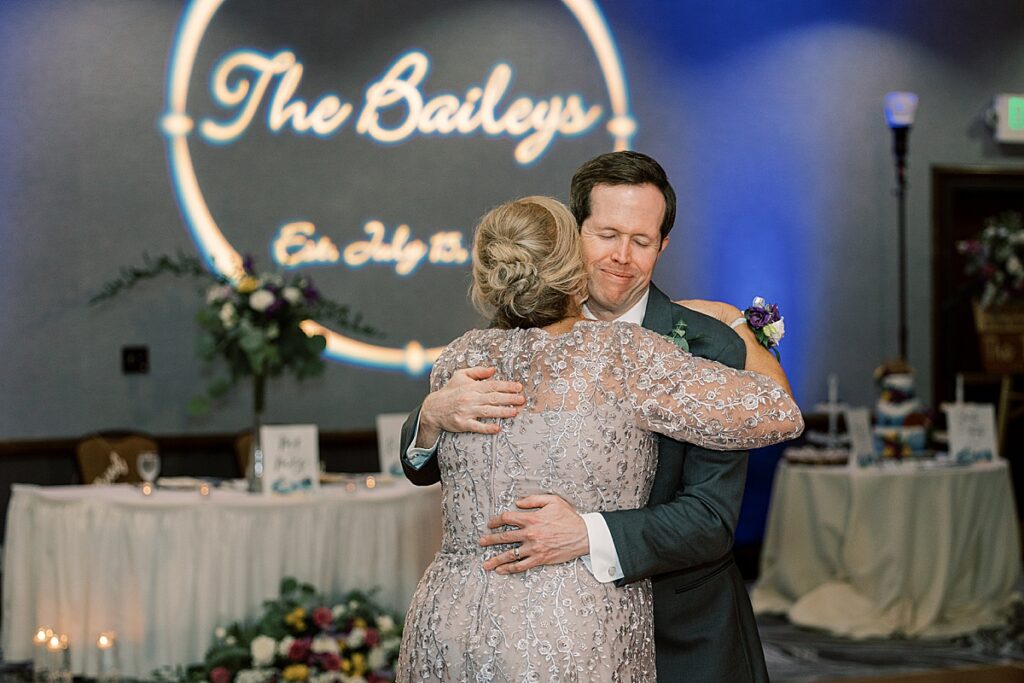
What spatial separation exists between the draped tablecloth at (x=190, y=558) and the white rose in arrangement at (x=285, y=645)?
0.24 metres

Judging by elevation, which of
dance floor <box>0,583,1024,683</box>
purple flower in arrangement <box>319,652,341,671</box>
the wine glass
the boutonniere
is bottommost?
dance floor <box>0,583,1024,683</box>

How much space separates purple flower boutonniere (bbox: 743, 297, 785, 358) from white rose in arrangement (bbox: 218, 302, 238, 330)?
2.96 metres

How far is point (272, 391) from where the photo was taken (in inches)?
272

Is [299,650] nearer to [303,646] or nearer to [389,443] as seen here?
[303,646]

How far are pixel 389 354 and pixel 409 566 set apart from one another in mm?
2121

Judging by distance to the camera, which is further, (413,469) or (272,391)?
(272,391)

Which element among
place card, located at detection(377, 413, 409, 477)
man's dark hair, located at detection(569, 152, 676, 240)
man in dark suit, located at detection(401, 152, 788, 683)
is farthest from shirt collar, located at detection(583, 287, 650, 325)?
place card, located at detection(377, 413, 409, 477)

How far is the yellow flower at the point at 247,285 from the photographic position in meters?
5.12

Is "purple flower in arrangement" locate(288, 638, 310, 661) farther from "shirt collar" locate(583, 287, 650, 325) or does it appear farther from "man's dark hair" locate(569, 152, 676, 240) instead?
"man's dark hair" locate(569, 152, 676, 240)

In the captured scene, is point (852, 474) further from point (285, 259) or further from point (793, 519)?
point (285, 259)

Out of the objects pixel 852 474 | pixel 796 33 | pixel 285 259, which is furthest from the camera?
pixel 796 33

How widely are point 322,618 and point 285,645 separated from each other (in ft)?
0.55

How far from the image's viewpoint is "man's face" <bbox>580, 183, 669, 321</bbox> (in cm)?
248

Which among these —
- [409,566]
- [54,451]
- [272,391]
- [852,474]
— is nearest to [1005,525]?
[852,474]
